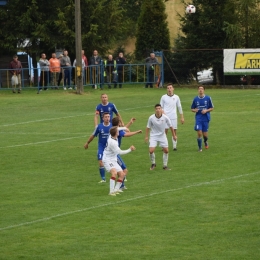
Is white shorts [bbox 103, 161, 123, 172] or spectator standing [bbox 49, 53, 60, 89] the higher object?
spectator standing [bbox 49, 53, 60, 89]

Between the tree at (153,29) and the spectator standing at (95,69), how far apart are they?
7.52m

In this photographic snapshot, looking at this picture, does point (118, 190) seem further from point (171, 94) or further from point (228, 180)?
point (171, 94)

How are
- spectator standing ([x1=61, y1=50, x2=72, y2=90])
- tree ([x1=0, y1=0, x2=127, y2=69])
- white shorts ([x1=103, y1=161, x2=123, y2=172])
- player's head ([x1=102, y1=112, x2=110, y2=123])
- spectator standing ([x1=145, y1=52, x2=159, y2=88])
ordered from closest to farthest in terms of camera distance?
white shorts ([x1=103, y1=161, x2=123, y2=172])
player's head ([x1=102, y1=112, x2=110, y2=123])
spectator standing ([x1=61, y1=50, x2=72, y2=90])
spectator standing ([x1=145, y1=52, x2=159, y2=88])
tree ([x1=0, y1=0, x2=127, y2=69])

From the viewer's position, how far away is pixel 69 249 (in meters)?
14.0

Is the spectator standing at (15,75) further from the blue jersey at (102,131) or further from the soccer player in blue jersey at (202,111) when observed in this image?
the blue jersey at (102,131)

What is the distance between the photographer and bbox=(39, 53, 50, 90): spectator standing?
44.4 meters

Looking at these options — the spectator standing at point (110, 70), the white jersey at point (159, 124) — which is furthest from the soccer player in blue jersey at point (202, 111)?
the spectator standing at point (110, 70)

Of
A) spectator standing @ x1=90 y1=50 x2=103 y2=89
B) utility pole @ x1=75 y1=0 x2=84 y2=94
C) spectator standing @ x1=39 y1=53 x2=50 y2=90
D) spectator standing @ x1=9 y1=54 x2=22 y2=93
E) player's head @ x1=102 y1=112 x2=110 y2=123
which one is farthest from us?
spectator standing @ x1=90 y1=50 x2=103 y2=89

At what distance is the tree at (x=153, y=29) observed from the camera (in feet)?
175

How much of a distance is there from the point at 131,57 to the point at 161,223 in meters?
41.7

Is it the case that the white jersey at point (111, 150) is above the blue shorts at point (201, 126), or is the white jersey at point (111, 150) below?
above

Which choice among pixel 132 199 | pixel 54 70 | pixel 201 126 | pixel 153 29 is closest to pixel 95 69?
pixel 54 70

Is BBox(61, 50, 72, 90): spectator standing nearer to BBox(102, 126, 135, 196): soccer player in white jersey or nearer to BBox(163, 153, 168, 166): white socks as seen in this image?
BBox(163, 153, 168, 166): white socks

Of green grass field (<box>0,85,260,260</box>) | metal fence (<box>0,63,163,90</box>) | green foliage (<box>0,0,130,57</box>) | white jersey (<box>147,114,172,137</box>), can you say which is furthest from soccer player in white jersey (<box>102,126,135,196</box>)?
green foliage (<box>0,0,130,57</box>)
